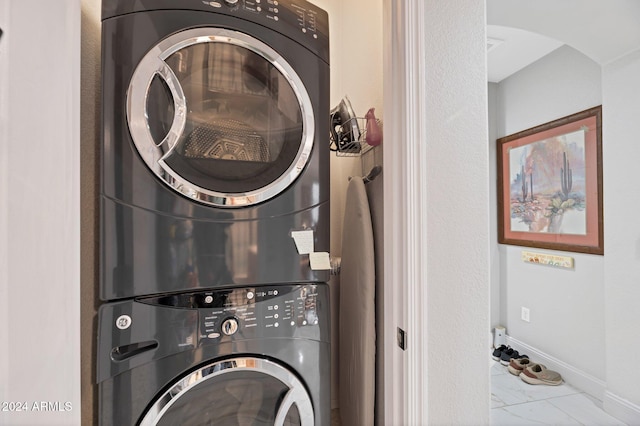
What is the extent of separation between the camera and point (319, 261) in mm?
949

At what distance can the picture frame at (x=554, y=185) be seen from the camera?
7.59 ft

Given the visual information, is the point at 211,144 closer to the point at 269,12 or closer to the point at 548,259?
the point at 269,12

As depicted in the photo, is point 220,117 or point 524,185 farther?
point 524,185

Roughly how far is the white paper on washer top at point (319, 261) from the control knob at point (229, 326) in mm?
265

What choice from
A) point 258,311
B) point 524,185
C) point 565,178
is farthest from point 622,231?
point 258,311

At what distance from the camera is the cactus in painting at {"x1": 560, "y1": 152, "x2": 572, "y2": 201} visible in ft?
8.21

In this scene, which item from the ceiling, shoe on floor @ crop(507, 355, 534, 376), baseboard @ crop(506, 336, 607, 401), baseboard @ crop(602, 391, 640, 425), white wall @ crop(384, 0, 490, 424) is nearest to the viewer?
white wall @ crop(384, 0, 490, 424)

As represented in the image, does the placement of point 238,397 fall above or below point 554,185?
below

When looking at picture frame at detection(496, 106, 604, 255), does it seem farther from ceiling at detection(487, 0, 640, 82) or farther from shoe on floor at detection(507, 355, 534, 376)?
Result: shoe on floor at detection(507, 355, 534, 376)

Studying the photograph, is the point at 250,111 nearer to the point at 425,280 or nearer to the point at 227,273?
the point at 227,273

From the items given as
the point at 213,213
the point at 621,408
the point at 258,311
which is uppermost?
the point at 213,213

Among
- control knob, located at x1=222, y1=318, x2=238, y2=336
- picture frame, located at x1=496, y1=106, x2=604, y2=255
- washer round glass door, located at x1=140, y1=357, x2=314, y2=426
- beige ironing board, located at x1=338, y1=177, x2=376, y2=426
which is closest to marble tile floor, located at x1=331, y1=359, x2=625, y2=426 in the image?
picture frame, located at x1=496, y1=106, x2=604, y2=255

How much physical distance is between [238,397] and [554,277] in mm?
2806

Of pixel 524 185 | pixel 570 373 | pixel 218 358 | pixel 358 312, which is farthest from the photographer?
pixel 524 185
